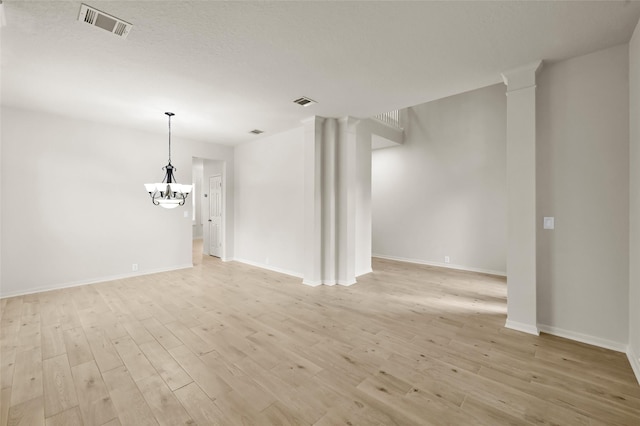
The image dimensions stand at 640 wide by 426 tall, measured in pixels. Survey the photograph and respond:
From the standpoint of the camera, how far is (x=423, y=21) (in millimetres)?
2248

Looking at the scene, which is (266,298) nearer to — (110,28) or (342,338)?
(342,338)

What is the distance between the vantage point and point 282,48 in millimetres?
2648

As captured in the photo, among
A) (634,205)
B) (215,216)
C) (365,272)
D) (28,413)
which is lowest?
(28,413)

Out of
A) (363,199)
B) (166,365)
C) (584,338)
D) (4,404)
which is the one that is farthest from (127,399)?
(363,199)

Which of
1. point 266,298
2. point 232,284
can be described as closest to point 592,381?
point 266,298

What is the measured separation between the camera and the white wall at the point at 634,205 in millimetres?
2275

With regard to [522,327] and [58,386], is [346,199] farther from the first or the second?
[58,386]

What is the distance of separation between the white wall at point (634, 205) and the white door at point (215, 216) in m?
7.32

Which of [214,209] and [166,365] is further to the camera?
[214,209]

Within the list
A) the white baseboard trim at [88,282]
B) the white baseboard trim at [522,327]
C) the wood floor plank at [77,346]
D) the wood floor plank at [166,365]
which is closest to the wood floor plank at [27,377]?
the wood floor plank at [77,346]

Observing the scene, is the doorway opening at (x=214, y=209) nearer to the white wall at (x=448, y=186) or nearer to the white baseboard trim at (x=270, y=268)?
the white baseboard trim at (x=270, y=268)

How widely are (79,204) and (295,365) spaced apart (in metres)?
4.97

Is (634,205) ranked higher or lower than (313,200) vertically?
lower

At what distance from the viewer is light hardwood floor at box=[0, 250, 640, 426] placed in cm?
184
